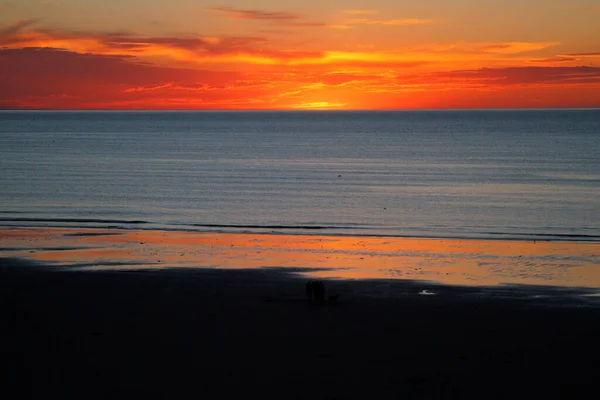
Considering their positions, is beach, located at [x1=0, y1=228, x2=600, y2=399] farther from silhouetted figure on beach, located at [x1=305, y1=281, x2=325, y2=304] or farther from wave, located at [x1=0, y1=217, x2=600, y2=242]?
wave, located at [x1=0, y1=217, x2=600, y2=242]

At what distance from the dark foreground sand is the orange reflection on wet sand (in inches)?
77.9

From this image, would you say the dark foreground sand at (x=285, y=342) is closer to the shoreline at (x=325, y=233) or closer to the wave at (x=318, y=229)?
the shoreline at (x=325, y=233)

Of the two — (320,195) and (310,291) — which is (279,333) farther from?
(320,195)

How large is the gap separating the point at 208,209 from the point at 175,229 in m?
7.03

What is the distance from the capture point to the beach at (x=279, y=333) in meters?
11.0

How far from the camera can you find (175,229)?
96.0 feet

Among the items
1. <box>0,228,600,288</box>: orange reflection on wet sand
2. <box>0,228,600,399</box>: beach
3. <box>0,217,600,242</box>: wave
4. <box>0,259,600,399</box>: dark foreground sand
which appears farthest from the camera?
<box>0,217,600,242</box>: wave

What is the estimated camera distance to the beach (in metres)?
11.0

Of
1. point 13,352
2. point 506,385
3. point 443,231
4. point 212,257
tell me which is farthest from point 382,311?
point 443,231

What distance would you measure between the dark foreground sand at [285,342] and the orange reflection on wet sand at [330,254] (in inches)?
77.9

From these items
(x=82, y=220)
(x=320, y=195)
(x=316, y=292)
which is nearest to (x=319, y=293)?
(x=316, y=292)

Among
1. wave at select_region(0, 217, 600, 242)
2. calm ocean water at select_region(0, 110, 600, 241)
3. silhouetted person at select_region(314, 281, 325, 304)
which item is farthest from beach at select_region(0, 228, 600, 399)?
calm ocean water at select_region(0, 110, 600, 241)

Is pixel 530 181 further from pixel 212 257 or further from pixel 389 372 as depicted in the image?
pixel 389 372

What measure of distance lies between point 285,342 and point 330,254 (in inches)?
399
